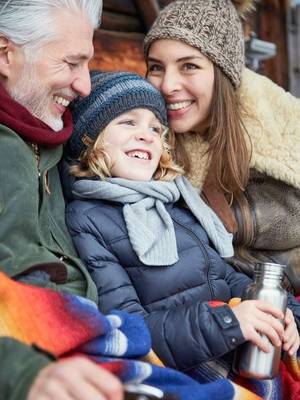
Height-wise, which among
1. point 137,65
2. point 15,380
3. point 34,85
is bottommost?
point 137,65

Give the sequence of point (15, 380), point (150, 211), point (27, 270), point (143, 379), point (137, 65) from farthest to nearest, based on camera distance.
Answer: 1. point (137, 65)
2. point (150, 211)
3. point (27, 270)
4. point (143, 379)
5. point (15, 380)

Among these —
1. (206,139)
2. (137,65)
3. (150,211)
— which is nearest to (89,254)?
(150,211)

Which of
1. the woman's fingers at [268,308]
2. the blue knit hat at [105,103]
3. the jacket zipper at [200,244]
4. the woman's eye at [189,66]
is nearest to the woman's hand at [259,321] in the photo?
the woman's fingers at [268,308]

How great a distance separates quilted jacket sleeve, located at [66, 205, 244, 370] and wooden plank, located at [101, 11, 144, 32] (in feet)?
9.99

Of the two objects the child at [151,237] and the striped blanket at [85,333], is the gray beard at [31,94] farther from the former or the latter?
the striped blanket at [85,333]

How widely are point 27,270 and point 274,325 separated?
707 millimetres

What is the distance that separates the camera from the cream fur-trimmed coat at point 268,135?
241 cm

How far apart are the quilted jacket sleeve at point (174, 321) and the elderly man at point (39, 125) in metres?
0.07

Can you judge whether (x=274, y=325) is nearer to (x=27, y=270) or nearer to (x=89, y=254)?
(x=89, y=254)

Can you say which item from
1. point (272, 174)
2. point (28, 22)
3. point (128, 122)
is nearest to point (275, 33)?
point (272, 174)

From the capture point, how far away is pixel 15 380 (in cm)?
105

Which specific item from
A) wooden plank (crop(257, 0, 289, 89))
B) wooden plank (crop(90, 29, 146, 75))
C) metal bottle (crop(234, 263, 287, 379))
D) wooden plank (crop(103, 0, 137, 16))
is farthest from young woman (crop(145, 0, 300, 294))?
wooden plank (crop(257, 0, 289, 89))

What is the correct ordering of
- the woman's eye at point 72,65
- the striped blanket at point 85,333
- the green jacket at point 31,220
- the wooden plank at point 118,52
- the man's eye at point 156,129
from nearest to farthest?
the striped blanket at point 85,333
the green jacket at point 31,220
the woman's eye at point 72,65
the man's eye at point 156,129
the wooden plank at point 118,52

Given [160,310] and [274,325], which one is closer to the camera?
[274,325]
